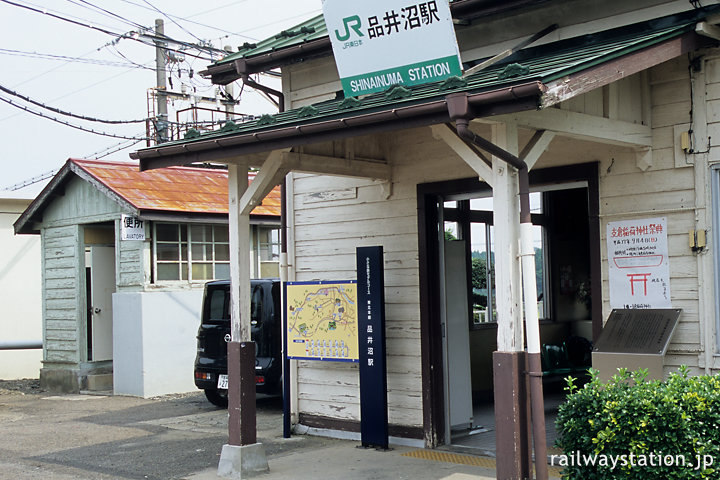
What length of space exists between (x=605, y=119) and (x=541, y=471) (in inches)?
112

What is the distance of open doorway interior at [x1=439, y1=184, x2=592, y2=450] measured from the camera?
9.05m

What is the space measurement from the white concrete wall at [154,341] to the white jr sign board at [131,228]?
3.13ft

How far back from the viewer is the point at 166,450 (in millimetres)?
9195

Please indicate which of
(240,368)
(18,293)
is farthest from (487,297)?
(18,293)

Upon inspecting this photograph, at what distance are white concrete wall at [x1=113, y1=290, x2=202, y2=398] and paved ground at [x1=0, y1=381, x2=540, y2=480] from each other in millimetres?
660

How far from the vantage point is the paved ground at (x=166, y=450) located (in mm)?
7750

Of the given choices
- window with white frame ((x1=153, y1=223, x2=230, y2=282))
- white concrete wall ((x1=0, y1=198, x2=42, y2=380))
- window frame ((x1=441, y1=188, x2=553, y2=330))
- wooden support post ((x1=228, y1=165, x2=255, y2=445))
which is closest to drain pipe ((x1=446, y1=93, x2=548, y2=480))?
window frame ((x1=441, y1=188, x2=553, y2=330))

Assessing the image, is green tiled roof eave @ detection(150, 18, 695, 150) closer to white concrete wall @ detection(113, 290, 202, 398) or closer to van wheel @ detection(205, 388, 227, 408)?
van wheel @ detection(205, 388, 227, 408)

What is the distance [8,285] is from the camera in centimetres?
1756

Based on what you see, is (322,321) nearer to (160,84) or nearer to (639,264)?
(639,264)

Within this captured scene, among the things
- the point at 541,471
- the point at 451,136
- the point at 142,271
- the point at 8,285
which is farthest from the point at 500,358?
the point at 8,285

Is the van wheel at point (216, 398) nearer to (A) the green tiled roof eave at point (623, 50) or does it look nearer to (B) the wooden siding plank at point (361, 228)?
(B) the wooden siding plank at point (361, 228)

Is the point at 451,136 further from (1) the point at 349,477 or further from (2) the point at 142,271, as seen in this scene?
(2) the point at 142,271

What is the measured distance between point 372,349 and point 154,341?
20.0 ft
